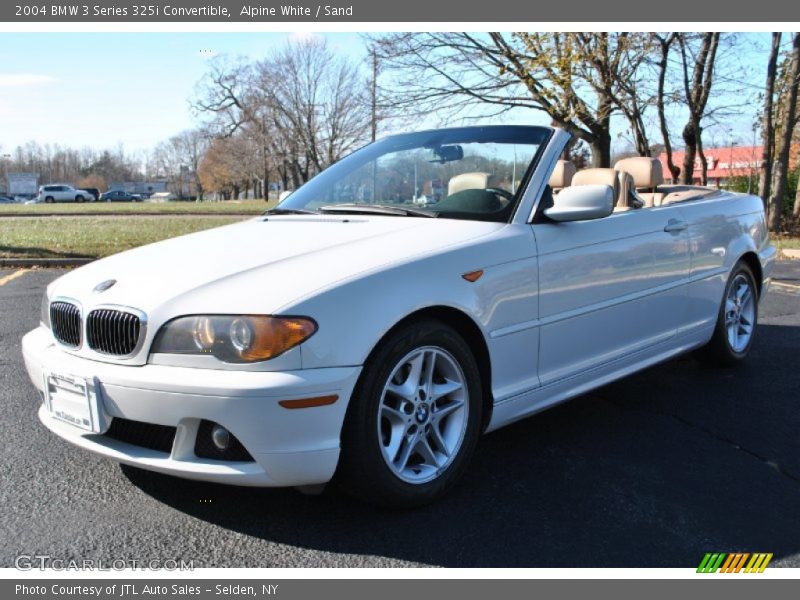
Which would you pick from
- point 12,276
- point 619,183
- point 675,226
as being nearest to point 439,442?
point 675,226

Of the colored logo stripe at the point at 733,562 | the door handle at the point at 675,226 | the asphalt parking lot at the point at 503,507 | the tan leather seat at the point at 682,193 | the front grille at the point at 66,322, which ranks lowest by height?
the colored logo stripe at the point at 733,562

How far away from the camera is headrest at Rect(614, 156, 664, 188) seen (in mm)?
5129

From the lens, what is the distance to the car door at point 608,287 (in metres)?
3.35

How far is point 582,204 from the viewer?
338 cm

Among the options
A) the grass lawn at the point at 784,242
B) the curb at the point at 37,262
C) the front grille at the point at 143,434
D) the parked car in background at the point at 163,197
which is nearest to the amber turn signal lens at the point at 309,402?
the front grille at the point at 143,434

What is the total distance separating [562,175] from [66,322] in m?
2.98

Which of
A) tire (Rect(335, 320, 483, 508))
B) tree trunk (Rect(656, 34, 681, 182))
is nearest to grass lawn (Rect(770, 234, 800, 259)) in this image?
tree trunk (Rect(656, 34, 681, 182))

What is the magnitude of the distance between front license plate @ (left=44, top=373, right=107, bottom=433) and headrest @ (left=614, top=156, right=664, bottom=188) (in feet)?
12.4

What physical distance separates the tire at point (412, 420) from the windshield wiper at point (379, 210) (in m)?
0.81

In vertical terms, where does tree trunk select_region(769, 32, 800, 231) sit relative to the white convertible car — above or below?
above

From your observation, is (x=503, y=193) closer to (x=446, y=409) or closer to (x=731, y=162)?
(x=446, y=409)

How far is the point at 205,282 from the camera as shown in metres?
2.70

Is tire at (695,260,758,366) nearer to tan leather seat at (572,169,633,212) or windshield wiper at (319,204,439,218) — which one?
tan leather seat at (572,169,633,212)

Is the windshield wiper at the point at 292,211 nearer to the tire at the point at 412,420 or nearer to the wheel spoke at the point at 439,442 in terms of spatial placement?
the tire at the point at 412,420
